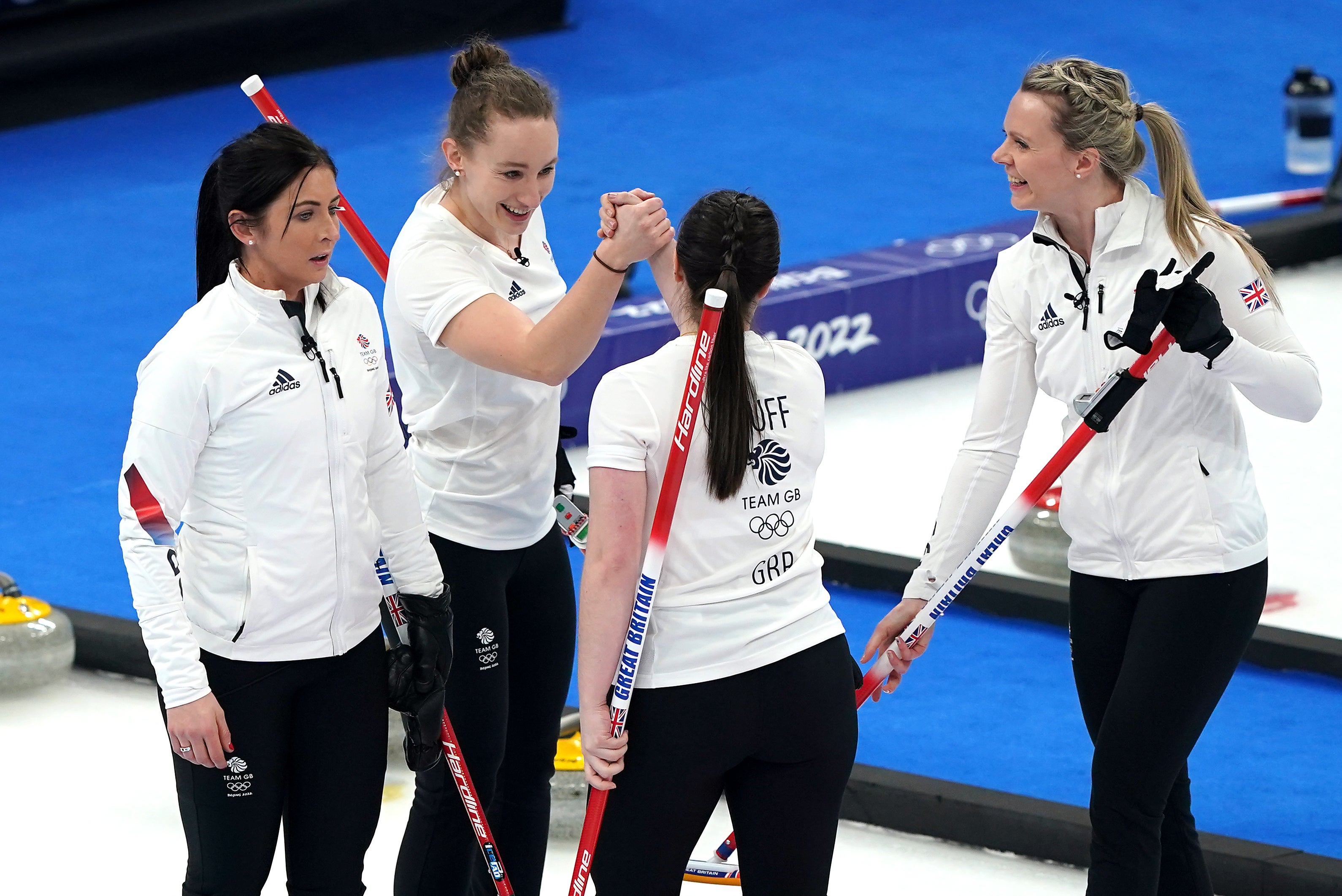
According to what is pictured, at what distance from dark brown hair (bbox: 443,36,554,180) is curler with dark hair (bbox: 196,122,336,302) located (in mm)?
320

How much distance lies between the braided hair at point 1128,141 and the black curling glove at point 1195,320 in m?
0.21

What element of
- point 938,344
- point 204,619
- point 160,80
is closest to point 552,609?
point 204,619

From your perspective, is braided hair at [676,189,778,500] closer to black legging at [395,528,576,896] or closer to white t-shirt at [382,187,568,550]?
white t-shirt at [382,187,568,550]

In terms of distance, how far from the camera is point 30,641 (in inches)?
180

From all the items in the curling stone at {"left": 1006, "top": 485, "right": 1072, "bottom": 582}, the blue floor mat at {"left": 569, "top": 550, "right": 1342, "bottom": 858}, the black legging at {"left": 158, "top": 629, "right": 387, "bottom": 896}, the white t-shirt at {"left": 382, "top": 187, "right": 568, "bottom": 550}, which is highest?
the white t-shirt at {"left": 382, "top": 187, "right": 568, "bottom": 550}

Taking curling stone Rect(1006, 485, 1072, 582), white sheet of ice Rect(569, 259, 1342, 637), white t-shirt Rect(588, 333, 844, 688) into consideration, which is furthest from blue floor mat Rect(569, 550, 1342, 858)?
white t-shirt Rect(588, 333, 844, 688)

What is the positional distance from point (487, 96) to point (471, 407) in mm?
512

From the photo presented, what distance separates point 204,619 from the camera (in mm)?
2689

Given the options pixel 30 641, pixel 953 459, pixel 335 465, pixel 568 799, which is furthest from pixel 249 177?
pixel 953 459

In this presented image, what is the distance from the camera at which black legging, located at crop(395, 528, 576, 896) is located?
3.09 m

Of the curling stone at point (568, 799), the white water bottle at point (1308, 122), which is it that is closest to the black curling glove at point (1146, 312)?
the curling stone at point (568, 799)

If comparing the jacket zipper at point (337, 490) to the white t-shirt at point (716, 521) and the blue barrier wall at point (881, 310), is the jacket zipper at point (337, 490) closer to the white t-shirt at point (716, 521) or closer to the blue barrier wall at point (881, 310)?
the white t-shirt at point (716, 521)

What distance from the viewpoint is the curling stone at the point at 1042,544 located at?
17.4ft

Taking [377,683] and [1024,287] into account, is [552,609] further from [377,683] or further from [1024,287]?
[1024,287]
